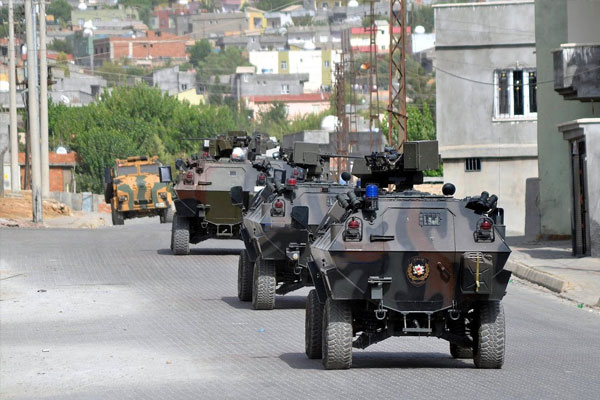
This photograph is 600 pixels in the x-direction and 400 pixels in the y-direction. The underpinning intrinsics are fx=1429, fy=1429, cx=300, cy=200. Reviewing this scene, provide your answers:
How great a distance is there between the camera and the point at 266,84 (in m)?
172

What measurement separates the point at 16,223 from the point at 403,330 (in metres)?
31.5

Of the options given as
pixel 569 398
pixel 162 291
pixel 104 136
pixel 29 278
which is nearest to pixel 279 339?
pixel 569 398

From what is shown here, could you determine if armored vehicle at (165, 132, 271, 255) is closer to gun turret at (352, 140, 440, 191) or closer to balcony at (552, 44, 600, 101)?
balcony at (552, 44, 600, 101)

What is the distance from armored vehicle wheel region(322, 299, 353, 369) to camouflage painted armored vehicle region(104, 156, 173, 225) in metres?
32.2

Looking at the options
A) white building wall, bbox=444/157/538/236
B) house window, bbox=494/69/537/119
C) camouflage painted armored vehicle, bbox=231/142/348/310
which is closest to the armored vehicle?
camouflage painted armored vehicle, bbox=231/142/348/310

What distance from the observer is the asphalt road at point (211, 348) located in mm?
11562

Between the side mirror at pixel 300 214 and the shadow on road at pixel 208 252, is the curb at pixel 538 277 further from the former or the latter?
the side mirror at pixel 300 214

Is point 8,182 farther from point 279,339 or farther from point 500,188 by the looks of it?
point 279,339

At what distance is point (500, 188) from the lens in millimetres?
44250

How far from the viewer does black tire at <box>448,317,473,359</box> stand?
1291 centimetres

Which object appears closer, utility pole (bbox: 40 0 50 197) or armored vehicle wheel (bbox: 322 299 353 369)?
armored vehicle wheel (bbox: 322 299 353 369)

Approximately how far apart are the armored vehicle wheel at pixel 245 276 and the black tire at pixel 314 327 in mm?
6093

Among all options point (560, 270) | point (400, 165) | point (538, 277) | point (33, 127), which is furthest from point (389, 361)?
point (33, 127)

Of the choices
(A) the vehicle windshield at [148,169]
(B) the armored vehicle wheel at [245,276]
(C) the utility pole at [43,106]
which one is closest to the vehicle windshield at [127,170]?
(A) the vehicle windshield at [148,169]
